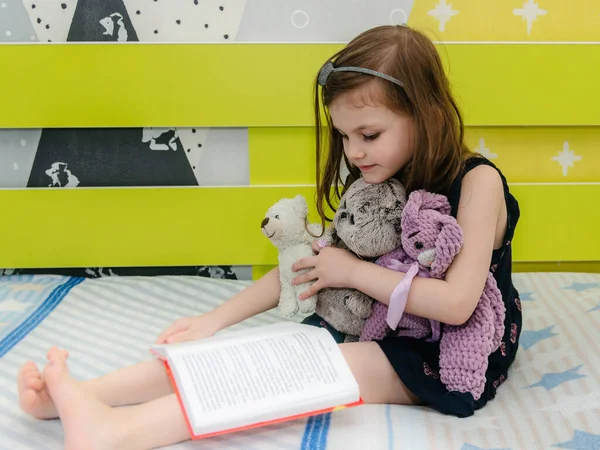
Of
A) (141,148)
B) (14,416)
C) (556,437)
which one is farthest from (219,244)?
(556,437)

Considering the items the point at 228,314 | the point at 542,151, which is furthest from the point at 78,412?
the point at 542,151

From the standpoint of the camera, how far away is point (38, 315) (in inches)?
55.7

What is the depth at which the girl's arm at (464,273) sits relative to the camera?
1.03 m

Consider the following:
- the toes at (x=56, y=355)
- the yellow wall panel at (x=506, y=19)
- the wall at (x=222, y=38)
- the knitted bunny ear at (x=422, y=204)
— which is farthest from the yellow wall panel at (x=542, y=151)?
→ the toes at (x=56, y=355)

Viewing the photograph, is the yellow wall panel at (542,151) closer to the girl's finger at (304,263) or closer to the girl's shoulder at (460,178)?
the girl's shoulder at (460,178)

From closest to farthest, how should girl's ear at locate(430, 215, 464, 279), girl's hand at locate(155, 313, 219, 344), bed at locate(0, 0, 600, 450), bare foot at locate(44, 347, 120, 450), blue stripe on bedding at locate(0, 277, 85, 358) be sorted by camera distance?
bare foot at locate(44, 347, 120, 450) < girl's ear at locate(430, 215, 464, 279) < girl's hand at locate(155, 313, 219, 344) < blue stripe on bedding at locate(0, 277, 85, 358) < bed at locate(0, 0, 600, 450)

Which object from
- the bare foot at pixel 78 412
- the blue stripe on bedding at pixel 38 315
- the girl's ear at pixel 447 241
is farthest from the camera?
the blue stripe on bedding at pixel 38 315

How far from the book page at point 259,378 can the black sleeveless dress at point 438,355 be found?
0.13 metres

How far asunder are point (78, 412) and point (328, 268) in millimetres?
469

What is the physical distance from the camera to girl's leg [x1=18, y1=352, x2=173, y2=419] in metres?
0.95

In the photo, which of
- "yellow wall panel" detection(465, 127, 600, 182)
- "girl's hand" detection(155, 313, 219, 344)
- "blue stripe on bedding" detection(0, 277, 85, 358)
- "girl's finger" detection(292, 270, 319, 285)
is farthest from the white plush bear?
"yellow wall panel" detection(465, 127, 600, 182)

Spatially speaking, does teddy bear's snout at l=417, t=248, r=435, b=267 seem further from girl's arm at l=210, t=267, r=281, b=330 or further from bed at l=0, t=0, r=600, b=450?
bed at l=0, t=0, r=600, b=450

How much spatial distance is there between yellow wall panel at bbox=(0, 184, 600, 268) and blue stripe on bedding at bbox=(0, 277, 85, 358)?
0.13 meters

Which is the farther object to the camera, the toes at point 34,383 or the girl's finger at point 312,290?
the girl's finger at point 312,290
